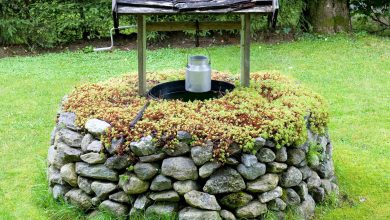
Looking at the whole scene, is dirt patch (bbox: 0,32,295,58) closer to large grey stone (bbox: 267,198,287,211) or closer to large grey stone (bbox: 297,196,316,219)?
large grey stone (bbox: 297,196,316,219)

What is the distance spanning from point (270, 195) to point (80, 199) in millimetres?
1633

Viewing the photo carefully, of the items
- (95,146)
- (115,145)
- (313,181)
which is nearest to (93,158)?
(95,146)

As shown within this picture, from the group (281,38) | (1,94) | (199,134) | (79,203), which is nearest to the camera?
(199,134)

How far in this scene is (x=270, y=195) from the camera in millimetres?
4488

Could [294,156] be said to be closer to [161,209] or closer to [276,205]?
[276,205]

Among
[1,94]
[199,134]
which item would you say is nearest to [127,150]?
[199,134]

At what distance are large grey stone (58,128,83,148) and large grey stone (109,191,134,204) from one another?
572 millimetres

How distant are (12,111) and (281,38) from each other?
6.82 meters

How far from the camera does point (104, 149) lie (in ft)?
15.0

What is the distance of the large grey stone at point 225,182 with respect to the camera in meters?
4.34

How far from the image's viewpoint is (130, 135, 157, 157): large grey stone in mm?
4371

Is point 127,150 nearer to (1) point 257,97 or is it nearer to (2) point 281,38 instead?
(1) point 257,97

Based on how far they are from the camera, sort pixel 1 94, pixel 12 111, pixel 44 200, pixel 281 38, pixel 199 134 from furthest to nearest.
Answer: pixel 281 38
pixel 1 94
pixel 12 111
pixel 44 200
pixel 199 134

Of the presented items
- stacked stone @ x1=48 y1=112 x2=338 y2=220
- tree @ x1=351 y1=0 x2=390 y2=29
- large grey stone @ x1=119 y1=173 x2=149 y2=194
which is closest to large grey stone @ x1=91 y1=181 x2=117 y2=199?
stacked stone @ x1=48 y1=112 x2=338 y2=220
